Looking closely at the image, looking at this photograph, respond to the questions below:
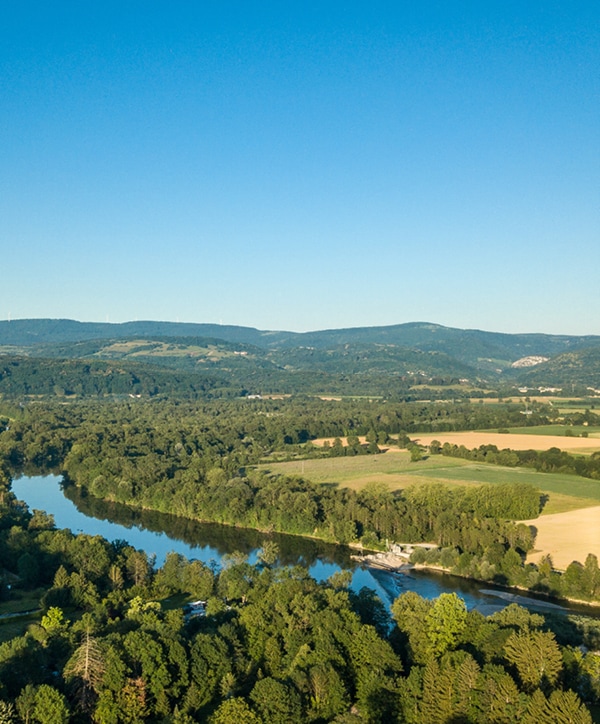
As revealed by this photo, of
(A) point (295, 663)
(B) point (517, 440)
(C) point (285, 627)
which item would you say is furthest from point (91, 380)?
(A) point (295, 663)

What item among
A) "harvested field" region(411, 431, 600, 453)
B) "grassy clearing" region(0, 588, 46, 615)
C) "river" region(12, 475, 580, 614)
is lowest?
"river" region(12, 475, 580, 614)

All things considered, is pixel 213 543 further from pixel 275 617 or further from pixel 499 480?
pixel 499 480

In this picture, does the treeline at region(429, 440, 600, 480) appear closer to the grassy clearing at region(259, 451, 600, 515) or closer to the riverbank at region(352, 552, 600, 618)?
the grassy clearing at region(259, 451, 600, 515)

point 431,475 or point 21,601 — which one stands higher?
point 431,475

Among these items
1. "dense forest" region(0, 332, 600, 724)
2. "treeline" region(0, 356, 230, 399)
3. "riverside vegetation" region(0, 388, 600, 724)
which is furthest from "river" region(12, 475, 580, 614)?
"treeline" region(0, 356, 230, 399)

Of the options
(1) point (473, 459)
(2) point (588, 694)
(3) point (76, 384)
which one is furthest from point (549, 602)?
(3) point (76, 384)

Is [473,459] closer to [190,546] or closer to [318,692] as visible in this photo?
[190,546]

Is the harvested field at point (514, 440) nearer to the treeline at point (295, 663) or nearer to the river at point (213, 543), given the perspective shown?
the river at point (213, 543)
